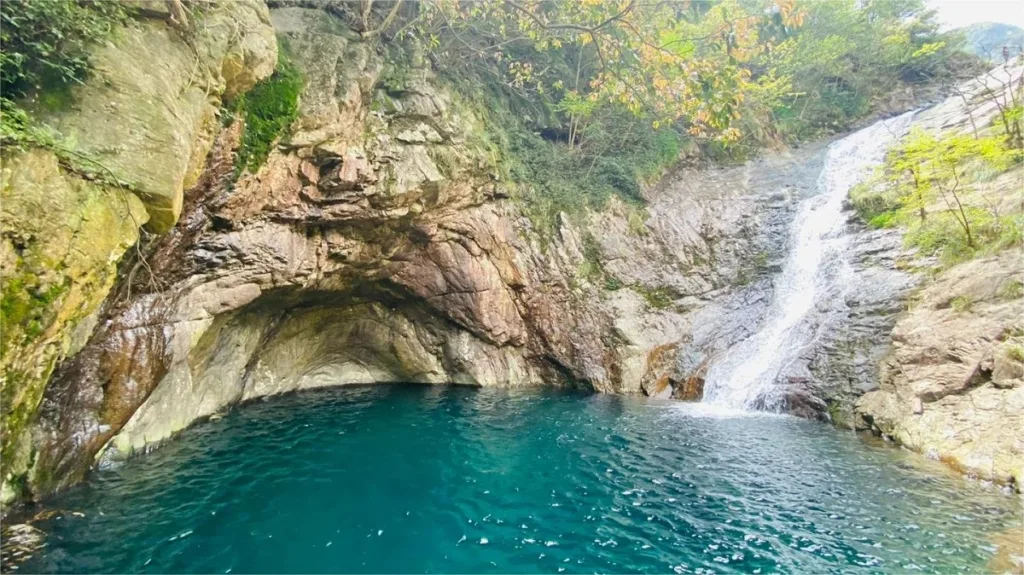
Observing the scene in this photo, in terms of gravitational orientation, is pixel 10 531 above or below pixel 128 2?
below

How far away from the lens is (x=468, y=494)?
7273mm

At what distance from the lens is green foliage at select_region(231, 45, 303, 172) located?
9883 mm

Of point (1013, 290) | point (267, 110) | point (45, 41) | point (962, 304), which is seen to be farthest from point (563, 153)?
point (45, 41)

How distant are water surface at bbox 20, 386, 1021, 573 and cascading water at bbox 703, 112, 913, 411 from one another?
3.35 metres

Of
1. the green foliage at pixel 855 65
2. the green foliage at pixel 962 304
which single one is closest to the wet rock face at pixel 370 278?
the green foliage at pixel 962 304

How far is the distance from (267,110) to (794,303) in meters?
17.8

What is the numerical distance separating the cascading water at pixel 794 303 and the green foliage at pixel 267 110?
14583 millimetres

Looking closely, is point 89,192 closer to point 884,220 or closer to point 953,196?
point 953,196

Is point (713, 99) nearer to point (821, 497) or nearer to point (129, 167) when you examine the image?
point (821, 497)

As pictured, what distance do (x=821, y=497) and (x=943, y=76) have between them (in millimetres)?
36678

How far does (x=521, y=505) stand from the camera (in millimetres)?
6906

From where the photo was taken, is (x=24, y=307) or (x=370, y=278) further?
(x=370, y=278)

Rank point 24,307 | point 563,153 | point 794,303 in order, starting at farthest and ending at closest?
point 563,153 < point 794,303 < point 24,307

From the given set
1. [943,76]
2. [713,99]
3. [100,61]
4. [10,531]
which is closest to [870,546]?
[713,99]
